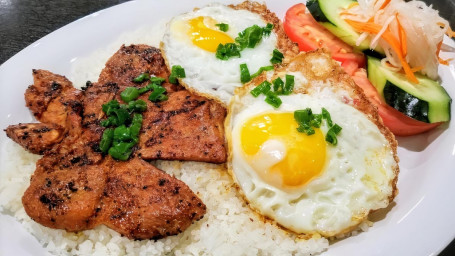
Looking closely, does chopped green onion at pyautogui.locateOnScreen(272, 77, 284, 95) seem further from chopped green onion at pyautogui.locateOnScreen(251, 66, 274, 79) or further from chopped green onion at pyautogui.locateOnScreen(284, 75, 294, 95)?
chopped green onion at pyautogui.locateOnScreen(251, 66, 274, 79)

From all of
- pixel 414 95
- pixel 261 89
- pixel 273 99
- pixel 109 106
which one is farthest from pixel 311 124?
pixel 109 106

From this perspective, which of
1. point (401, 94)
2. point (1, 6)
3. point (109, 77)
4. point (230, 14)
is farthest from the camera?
point (1, 6)

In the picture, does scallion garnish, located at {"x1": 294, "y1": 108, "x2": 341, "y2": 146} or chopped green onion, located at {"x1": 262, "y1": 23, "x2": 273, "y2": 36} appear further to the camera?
chopped green onion, located at {"x1": 262, "y1": 23, "x2": 273, "y2": 36}

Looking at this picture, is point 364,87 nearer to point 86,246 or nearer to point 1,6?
point 86,246

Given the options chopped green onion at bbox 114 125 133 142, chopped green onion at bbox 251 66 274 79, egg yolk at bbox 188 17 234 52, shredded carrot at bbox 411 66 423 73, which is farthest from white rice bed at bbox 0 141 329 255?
shredded carrot at bbox 411 66 423 73

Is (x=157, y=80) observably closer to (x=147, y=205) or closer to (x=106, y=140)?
(x=106, y=140)

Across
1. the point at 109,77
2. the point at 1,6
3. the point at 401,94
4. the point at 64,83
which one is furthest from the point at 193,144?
the point at 1,6

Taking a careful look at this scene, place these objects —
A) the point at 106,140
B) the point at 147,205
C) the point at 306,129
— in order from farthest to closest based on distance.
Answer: the point at 106,140, the point at 306,129, the point at 147,205
